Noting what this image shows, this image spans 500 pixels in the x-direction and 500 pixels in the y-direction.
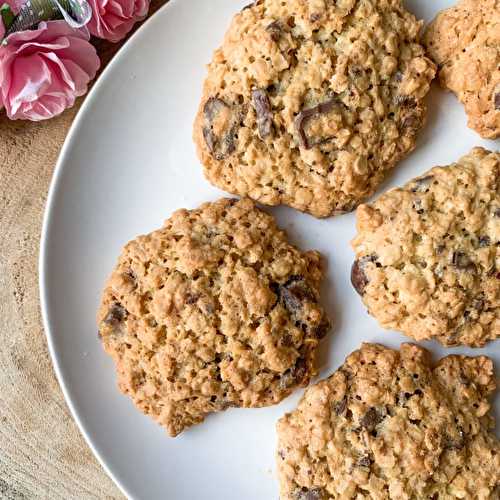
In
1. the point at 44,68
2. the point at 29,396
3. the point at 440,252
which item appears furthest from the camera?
the point at 29,396

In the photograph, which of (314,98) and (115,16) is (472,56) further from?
(115,16)

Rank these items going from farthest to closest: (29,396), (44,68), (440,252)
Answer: (29,396) → (44,68) → (440,252)

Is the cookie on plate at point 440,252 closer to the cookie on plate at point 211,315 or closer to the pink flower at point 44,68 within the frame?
the cookie on plate at point 211,315

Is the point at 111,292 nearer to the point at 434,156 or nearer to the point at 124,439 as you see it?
the point at 124,439

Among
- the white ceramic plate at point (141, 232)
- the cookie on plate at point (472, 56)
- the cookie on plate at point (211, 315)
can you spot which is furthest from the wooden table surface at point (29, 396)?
the cookie on plate at point (472, 56)

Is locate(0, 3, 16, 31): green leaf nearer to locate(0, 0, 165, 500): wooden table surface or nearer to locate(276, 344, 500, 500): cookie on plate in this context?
locate(0, 0, 165, 500): wooden table surface

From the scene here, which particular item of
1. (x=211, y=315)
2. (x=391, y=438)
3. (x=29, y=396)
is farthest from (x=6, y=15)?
(x=391, y=438)
